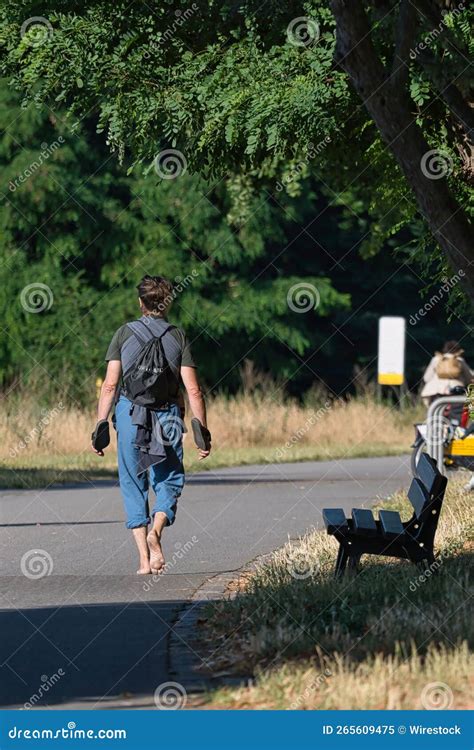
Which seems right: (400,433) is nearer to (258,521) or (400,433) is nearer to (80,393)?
(80,393)

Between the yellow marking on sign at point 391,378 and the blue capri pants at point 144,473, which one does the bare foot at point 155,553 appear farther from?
the yellow marking on sign at point 391,378

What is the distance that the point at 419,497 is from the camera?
945cm

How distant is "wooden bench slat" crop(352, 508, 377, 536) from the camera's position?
902 cm

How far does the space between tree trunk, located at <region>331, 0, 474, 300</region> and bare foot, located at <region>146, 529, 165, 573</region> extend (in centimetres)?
248

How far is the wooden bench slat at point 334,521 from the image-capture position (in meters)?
9.05

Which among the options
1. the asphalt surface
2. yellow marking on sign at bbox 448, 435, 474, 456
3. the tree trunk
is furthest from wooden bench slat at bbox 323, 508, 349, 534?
yellow marking on sign at bbox 448, 435, 474, 456

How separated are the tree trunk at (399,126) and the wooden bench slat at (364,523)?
1.35 meters

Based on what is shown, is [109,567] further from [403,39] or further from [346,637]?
[346,637]

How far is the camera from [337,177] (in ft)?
57.9

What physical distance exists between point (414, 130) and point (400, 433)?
2275 centimetres

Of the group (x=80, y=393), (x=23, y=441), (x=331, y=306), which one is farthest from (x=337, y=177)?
(x=331, y=306)

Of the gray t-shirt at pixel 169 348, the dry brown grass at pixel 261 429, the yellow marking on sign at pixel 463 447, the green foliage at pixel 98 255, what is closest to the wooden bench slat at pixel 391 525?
the gray t-shirt at pixel 169 348

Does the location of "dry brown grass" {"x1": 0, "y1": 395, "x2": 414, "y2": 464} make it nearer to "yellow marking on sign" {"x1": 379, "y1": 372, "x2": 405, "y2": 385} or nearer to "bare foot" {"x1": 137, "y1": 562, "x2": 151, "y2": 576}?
"yellow marking on sign" {"x1": 379, "y1": 372, "x2": 405, "y2": 385}

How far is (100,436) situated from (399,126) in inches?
107
